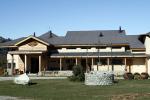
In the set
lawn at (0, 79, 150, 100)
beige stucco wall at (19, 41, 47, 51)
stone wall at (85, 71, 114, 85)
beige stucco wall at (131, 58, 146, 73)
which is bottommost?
lawn at (0, 79, 150, 100)

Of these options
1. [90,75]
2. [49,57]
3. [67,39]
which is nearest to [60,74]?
[49,57]

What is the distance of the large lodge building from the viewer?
60.7 m

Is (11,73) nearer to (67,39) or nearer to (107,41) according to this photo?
(67,39)

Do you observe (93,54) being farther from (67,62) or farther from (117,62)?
(67,62)

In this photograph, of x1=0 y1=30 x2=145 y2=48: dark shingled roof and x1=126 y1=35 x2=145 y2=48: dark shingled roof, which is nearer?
x1=126 y1=35 x2=145 y2=48: dark shingled roof

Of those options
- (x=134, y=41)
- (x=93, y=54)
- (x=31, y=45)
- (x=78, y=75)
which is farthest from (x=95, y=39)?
(x=78, y=75)

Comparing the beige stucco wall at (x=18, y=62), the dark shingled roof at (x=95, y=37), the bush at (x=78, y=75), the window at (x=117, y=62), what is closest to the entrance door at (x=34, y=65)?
the beige stucco wall at (x=18, y=62)

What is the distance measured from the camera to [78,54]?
6238cm

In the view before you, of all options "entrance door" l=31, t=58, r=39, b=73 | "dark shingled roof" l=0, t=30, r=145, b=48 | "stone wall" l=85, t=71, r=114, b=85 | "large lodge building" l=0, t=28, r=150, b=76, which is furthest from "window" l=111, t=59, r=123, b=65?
"stone wall" l=85, t=71, r=114, b=85

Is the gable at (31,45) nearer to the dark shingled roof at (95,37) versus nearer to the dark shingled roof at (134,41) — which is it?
the dark shingled roof at (95,37)

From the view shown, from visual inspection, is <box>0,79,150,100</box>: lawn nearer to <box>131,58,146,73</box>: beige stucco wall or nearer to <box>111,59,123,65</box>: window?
<box>131,58,146,73</box>: beige stucco wall

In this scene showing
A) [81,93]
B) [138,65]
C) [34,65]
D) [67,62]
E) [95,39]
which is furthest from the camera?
[95,39]

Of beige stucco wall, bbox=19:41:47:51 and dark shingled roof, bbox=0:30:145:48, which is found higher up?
dark shingled roof, bbox=0:30:145:48

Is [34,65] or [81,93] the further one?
[34,65]
